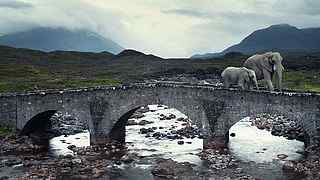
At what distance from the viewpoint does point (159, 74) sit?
4636 inches

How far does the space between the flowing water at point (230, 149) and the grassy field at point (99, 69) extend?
21.6 m

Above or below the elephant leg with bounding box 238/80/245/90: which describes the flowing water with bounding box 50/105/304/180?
below

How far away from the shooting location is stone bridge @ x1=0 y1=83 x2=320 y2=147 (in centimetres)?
4109

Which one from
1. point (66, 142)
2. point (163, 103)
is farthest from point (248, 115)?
point (66, 142)

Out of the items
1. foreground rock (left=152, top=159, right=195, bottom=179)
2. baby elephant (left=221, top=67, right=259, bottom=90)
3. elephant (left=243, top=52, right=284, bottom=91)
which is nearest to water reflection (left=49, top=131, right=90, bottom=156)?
foreground rock (left=152, top=159, right=195, bottom=179)

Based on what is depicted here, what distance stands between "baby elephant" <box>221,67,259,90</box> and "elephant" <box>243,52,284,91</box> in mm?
1001

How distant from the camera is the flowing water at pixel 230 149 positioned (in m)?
40.9

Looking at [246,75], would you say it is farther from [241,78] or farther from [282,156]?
[282,156]

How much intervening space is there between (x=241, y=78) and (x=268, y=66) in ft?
8.13

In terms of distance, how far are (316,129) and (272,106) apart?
3857mm

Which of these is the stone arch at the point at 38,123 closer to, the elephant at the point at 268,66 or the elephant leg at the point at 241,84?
the elephant leg at the point at 241,84

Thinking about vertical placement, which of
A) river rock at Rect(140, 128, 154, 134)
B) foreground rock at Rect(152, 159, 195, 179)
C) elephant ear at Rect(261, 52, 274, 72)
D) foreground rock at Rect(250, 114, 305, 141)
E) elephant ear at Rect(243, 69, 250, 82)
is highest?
elephant ear at Rect(261, 52, 274, 72)

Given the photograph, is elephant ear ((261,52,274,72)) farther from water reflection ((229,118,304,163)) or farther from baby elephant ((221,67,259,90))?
water reflection ((229,118,304,163))

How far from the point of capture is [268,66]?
47156mm
